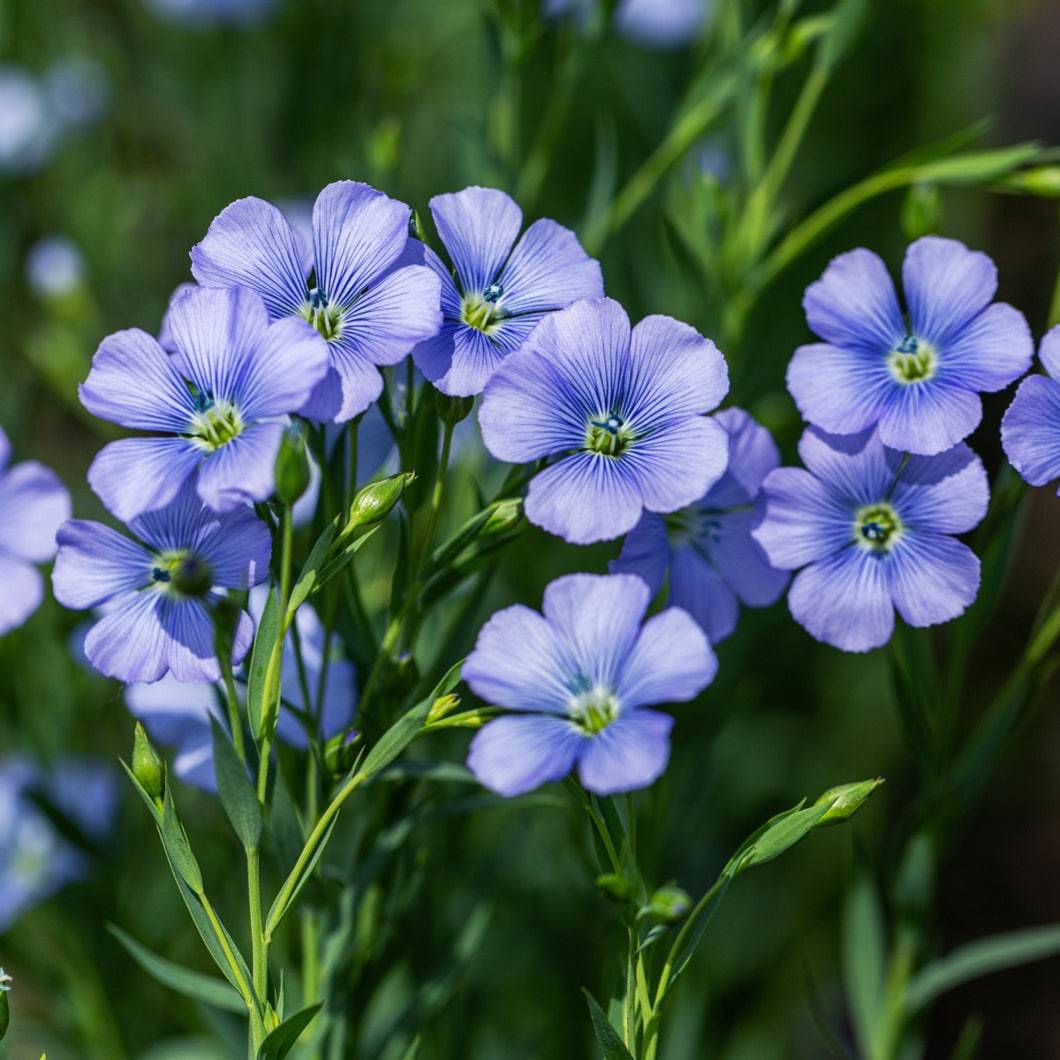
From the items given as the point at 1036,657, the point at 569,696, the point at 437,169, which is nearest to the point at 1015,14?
the point at 437,169

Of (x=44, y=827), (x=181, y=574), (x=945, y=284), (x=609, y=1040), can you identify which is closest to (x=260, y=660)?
(x=181, y=574)

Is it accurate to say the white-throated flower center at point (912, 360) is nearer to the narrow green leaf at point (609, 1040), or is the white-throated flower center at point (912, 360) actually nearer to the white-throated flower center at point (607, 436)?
the white-throated flower center at point (607, 436)

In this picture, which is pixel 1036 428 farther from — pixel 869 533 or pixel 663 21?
pixel 663 21

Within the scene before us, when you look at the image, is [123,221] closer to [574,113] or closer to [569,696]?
[574,113]

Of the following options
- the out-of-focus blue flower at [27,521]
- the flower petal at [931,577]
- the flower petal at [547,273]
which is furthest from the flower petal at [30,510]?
the flower petal at [931,577]

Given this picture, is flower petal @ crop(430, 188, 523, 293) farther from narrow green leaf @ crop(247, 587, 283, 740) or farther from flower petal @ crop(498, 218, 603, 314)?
narrow green leaf @ crop(247, 587, 283, 740)

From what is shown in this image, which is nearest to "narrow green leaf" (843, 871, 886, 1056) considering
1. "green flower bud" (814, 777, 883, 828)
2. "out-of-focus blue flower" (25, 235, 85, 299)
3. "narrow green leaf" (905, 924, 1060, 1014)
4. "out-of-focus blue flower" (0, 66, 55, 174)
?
"narrow green leaf" (905, 924, 1060, 1014)
